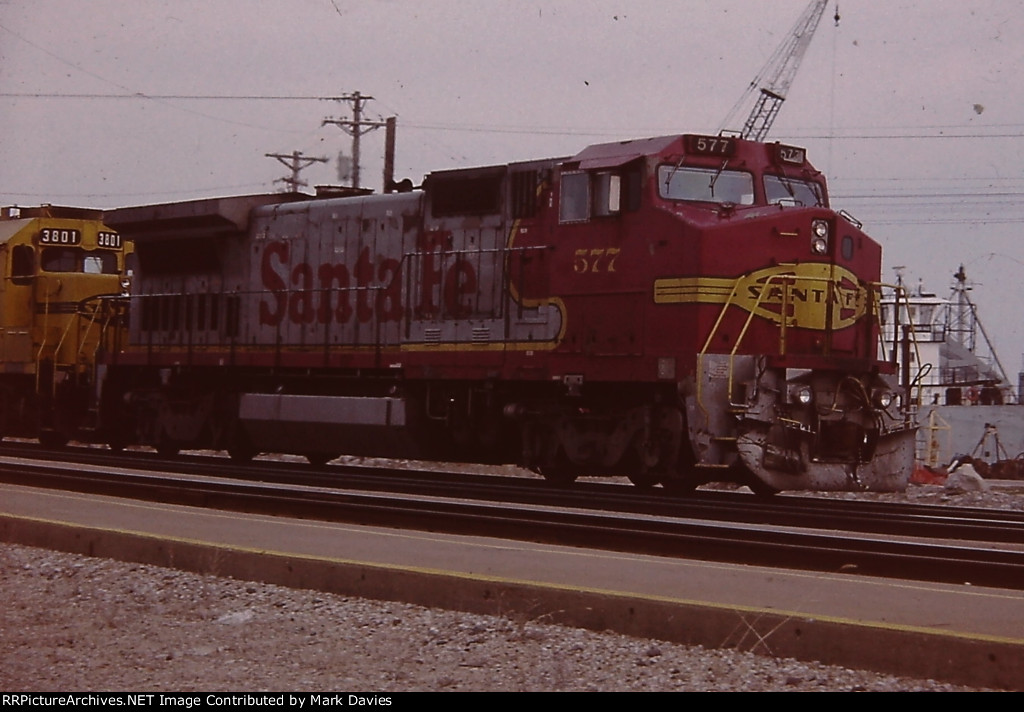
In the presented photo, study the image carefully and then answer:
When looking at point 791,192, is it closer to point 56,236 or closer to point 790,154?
point 790,154

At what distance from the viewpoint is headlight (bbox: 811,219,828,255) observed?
13.9 m

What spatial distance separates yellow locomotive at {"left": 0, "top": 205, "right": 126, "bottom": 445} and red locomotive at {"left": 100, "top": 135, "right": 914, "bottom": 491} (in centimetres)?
352

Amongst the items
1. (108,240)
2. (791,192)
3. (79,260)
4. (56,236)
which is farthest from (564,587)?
(108,240)

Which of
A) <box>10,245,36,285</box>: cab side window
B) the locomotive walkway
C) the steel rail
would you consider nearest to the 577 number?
the steel rail

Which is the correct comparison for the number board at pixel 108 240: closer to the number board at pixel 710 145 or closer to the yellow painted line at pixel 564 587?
the number board at pixel 710 145

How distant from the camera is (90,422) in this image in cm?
2122

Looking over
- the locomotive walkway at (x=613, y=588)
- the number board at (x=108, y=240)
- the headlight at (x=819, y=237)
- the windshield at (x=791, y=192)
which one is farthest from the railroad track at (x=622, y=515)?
the number board at (x=108, y=240)

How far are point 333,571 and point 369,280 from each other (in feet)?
29.6

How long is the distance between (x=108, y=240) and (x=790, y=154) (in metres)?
12.2

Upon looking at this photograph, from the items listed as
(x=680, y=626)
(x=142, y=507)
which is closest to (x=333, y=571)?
(x=680, y=626)

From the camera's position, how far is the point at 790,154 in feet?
48.7

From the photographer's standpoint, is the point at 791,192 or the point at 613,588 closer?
the point at 613,588
